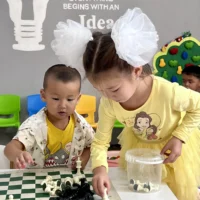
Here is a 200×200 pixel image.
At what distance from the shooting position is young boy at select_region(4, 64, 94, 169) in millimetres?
1327

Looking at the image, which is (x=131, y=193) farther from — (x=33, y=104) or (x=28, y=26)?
(x=28, y=26)

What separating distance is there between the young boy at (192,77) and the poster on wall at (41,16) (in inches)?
28.2

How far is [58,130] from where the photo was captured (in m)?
1.36

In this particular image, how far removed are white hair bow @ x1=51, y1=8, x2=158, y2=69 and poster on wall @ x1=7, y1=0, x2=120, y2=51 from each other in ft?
6.97

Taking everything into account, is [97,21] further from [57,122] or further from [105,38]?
[105,38]

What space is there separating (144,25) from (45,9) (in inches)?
90.5

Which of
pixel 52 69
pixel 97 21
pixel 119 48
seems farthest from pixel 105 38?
pixel 97 21

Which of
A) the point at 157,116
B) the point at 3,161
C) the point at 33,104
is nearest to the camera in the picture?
the point at 157,116

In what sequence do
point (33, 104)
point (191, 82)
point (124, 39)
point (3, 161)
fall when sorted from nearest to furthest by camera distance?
point (124, 39) → point (3, 161) → point (191, 82) → point (33, 104)

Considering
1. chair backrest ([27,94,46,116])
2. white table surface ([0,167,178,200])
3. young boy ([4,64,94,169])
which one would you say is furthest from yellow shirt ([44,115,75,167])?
chair backrest ([27,94,46,116])

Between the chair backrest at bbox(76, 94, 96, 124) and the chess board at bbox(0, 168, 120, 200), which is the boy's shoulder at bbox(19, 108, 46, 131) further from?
the chair backrest at bbox(76, 94, 96, 124)

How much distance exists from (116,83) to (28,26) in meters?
2.29

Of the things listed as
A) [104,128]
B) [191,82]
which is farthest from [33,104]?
[104,128]

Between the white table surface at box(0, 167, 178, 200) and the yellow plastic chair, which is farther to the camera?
the yellow plastic chair
